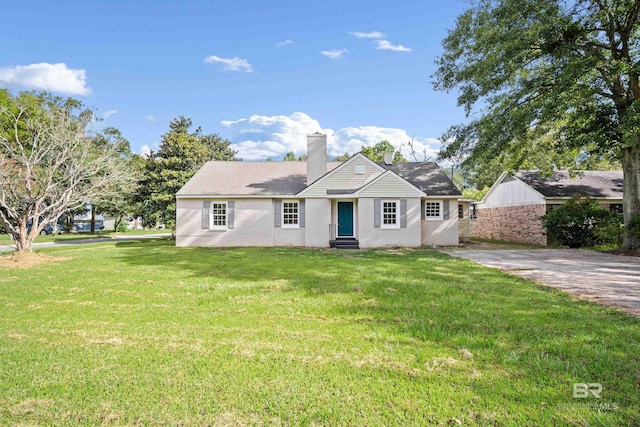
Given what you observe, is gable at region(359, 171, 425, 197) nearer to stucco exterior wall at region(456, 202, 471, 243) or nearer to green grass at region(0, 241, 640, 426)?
stucco exterior wall at region(456, 202, 471, 243)

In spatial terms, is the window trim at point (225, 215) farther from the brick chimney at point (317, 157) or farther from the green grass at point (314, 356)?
the green grass at point (314, 356)

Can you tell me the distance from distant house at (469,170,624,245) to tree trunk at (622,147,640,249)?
3767 millimetres

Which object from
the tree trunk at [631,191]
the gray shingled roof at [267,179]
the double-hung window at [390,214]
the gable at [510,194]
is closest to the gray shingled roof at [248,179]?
the gray shingled roof at [267,179]

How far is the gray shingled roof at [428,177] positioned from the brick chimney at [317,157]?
444 centimetres

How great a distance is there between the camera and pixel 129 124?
3027 cm

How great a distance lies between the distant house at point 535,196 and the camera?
1847cm

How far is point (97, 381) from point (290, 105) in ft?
109

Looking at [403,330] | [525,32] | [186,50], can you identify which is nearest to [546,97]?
[525,32]

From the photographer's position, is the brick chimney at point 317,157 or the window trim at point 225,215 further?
the brick chimney at point 317,157

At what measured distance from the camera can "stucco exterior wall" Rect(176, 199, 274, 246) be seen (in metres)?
17.2

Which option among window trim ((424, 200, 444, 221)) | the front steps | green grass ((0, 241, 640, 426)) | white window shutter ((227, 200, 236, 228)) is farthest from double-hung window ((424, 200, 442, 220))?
green grass ((0, 241, 640, 426))

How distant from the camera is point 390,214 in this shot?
1631 cm

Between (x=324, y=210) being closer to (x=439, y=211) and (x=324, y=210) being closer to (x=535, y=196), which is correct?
(x=439, y=211)

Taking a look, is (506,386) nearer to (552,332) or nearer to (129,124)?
(552,332)
